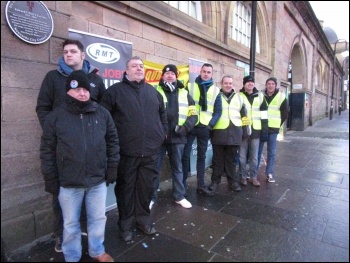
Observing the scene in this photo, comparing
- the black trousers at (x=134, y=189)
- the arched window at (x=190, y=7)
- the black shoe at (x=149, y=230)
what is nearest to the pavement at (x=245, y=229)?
the black shoe at (x=149, y=230)

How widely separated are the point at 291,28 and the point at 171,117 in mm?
11358

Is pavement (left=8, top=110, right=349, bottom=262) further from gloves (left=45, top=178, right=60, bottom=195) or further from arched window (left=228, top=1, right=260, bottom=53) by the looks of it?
arched window (left=228, top=1, right=260, bottom=53)

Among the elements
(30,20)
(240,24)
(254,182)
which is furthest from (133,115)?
(240,24)

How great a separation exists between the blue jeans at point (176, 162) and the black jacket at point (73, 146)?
4.35 ft

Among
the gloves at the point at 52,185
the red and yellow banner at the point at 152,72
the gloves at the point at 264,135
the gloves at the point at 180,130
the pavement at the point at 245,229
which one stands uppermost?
the red and yellow banner at the point at 152,72

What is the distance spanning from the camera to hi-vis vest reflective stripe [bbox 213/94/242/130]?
422 cm

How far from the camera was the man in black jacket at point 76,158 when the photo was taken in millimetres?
2209

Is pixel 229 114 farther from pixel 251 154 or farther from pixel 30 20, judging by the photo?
pixel 30 20

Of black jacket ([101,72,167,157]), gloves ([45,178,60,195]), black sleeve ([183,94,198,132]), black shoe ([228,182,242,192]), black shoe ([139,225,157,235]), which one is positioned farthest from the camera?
black shoe ([228,182,242,192])

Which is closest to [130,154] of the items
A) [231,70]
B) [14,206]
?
[14,206]

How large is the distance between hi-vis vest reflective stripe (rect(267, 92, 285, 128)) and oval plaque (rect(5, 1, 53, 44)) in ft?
12.1

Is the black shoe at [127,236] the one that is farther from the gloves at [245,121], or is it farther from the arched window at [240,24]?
the arched window at [240,24]

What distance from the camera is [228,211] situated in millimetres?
3668

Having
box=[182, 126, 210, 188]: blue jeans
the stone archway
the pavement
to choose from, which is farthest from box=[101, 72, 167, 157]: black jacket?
the stone archway
